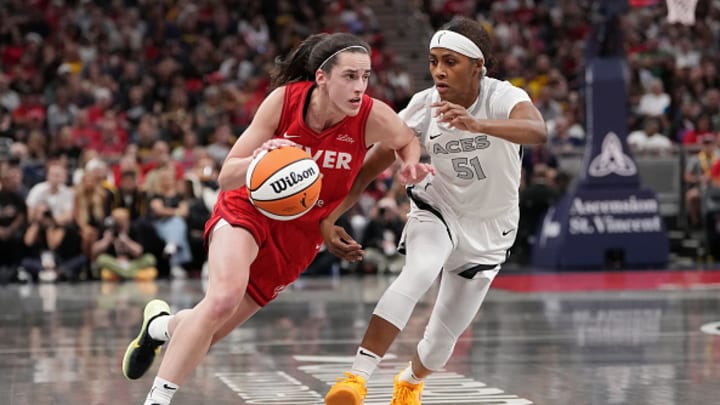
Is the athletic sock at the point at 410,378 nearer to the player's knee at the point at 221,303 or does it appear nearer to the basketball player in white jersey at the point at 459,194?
the basketball player in white jersey at the point at 459,194

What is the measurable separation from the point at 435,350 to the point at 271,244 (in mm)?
1060

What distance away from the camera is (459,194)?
6.30 m

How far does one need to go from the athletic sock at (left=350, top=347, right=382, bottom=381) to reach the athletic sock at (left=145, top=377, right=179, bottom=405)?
0.92m

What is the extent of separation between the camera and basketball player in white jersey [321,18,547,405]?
6.14m

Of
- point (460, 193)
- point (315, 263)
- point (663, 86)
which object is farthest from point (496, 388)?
point (663, 86)

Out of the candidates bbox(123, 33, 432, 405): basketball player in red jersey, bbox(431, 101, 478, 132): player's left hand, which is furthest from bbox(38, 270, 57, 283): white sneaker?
bbox(431, 101, 478, 132): player's left hand

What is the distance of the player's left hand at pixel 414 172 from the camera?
5.75 metres

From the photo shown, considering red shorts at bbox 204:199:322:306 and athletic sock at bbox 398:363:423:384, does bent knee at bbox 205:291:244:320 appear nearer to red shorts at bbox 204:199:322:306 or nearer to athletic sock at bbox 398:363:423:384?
red shorts at bbox 204:199:322:306

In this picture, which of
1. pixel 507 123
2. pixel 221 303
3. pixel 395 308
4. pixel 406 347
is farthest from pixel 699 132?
pixel 221 303

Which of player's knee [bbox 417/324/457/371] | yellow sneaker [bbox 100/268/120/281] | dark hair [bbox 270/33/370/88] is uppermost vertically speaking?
dark hair [bbox 270/33/370/88]

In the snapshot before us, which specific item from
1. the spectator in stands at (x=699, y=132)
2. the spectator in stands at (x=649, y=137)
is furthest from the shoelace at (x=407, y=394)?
the spectator in stands at (x=699, y=132)

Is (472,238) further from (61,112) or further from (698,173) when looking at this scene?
(61,112)

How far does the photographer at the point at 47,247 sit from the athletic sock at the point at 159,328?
925 cm

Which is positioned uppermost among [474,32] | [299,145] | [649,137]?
[474,32]
